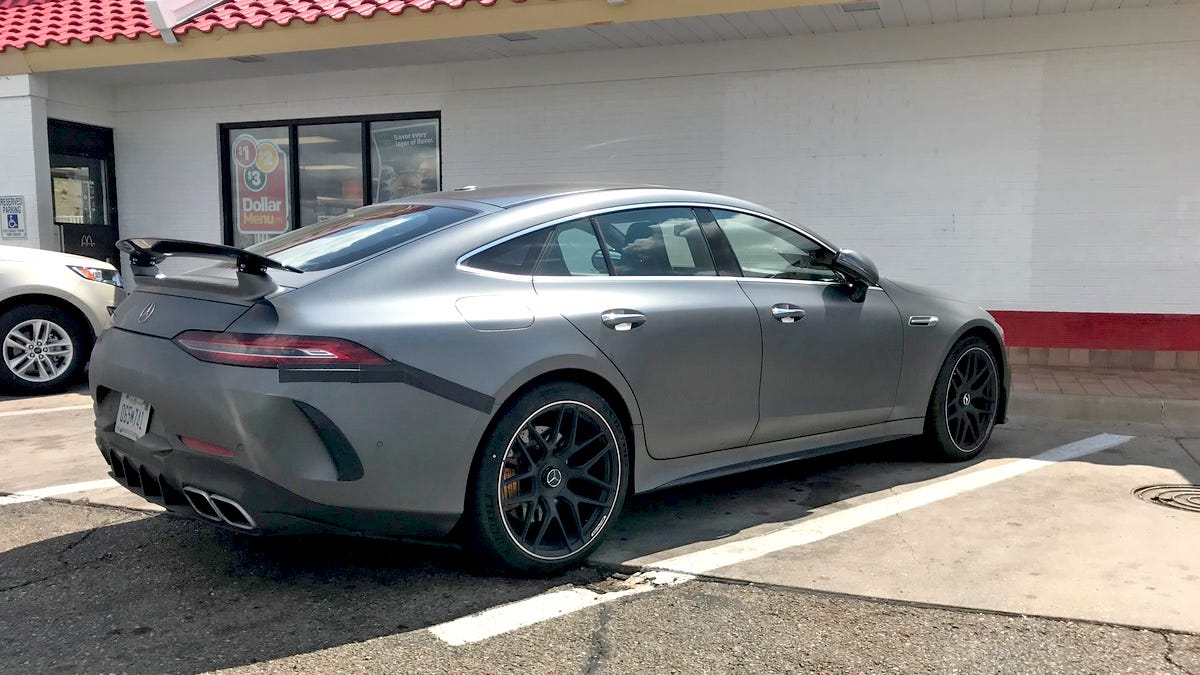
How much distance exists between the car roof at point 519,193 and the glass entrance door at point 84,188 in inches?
326

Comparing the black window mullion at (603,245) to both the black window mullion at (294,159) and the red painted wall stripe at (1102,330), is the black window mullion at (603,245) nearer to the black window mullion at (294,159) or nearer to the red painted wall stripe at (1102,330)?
the red painted wall stripe at (1102,330)

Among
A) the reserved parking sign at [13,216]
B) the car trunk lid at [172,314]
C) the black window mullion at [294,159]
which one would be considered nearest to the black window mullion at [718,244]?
the car trunk lid at [172,314]

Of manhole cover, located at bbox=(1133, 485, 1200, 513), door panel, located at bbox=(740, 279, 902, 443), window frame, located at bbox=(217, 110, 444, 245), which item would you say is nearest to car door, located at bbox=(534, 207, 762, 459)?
door panel, located at bbox=(740, 279, 902, 443)

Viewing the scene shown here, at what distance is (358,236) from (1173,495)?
14.2 feet

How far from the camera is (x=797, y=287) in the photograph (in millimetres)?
4840

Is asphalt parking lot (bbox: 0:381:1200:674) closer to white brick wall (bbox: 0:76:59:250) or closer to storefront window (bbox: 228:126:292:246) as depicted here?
white brick wall (bbox: 0:76:59:250)

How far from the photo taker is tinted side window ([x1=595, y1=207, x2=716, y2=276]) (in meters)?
4.30

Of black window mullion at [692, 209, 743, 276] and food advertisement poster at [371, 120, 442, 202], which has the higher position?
food advertisement poster at [371, 120, 442, 202]

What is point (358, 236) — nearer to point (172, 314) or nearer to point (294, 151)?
point (172, 314)

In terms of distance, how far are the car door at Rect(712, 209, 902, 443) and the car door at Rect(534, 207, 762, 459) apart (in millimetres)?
133

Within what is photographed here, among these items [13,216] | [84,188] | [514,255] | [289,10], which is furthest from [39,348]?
[514,255]

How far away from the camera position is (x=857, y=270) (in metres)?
5.00

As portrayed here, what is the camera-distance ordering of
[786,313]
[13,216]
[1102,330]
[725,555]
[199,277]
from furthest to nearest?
1. [13,216]
2. [1102,330]
3. [786,313]
4. [725,555]
5. [199,277]

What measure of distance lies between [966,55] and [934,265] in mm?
1879
